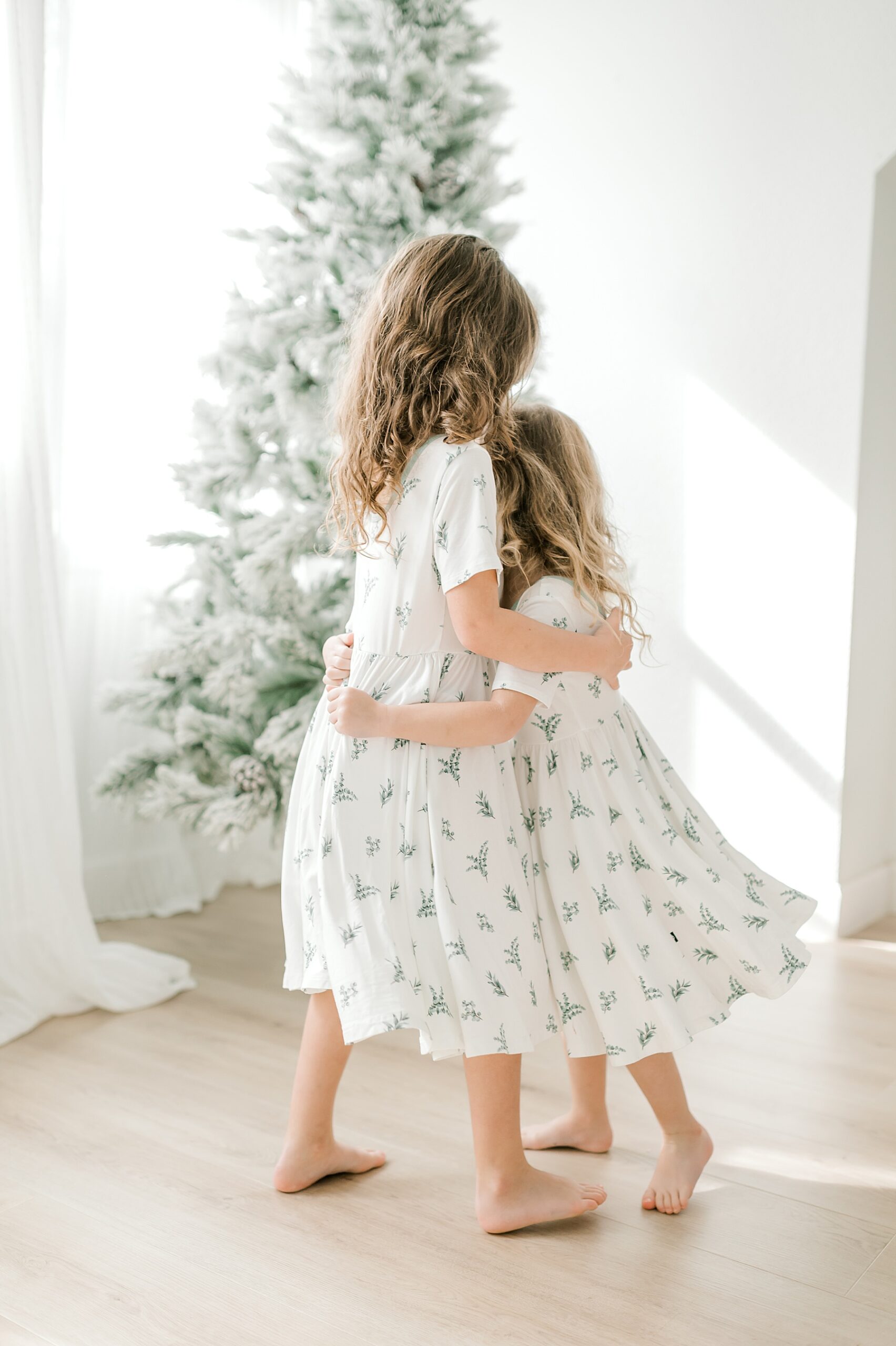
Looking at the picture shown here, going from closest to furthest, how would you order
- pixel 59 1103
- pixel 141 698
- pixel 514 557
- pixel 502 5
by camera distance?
pixel 514 557 → pixel 59 1103 → pixel 141 698 → pixel 502 5

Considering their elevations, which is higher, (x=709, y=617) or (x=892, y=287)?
(x=892, y=287)

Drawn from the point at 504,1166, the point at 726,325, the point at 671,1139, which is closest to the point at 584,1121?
the point at 671,1139

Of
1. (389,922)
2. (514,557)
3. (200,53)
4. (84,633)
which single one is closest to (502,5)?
(200,53)

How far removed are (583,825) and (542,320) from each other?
1879 millimetres

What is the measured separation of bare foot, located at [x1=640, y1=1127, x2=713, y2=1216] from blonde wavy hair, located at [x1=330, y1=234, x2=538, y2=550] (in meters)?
0.94

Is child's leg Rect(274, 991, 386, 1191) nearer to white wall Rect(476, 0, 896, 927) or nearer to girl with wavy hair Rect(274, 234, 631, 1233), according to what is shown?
girl with wavy hair Rect(274, 234, 631, 1233)

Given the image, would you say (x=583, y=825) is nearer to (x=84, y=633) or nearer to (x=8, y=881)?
(x=8, y=881)

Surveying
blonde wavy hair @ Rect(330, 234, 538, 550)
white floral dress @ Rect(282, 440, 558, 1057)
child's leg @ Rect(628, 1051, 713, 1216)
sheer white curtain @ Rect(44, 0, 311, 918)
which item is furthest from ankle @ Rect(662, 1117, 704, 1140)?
sheer white curtain @ Rect(44, 0, 311, 918)

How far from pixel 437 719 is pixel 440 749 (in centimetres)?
6

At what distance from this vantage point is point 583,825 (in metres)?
1.47

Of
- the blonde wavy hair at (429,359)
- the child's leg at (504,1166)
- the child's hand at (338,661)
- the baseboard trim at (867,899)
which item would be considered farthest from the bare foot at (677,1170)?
the baseboard trim at (867,899)

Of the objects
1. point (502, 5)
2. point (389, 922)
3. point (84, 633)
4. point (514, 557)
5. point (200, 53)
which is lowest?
point (389, 922)

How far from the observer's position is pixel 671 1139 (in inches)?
61.2

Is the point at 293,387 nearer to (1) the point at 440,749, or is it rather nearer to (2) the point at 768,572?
(1) the point at 440,749
